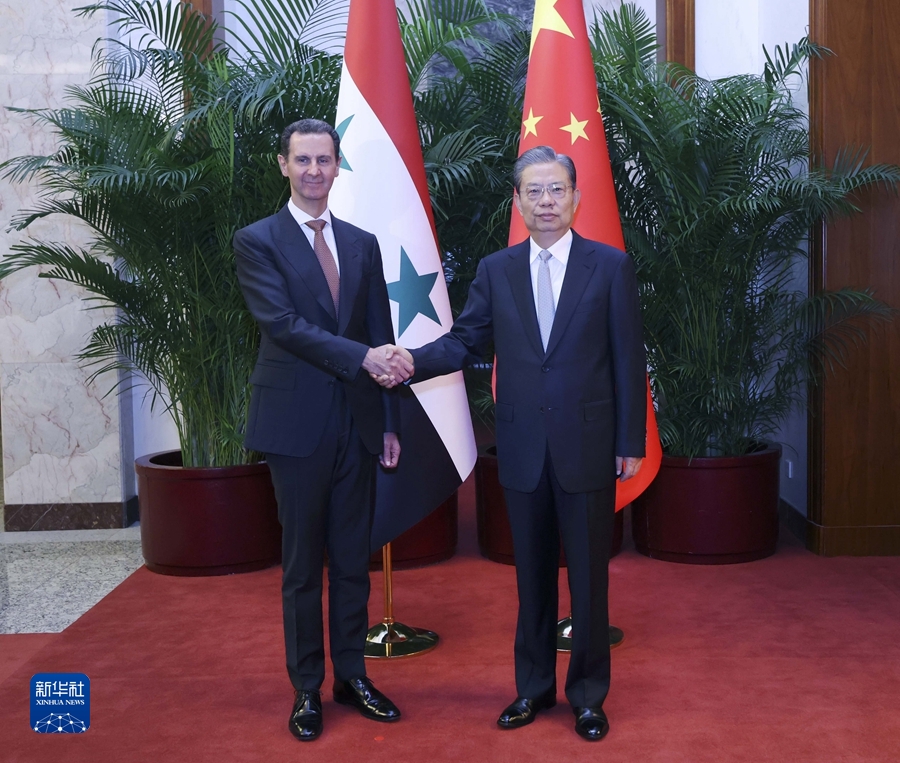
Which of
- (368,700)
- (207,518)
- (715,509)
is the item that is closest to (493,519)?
(715,509)

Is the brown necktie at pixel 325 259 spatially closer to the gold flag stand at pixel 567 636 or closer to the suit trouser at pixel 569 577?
the suit trouser at pixel 569 577

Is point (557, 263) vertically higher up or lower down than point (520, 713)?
higher up

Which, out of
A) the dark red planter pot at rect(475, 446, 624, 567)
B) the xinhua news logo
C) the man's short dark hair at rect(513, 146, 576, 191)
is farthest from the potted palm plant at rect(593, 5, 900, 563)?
the xinhua news logo

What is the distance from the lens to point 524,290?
9.21ft

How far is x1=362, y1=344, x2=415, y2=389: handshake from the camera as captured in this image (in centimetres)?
277

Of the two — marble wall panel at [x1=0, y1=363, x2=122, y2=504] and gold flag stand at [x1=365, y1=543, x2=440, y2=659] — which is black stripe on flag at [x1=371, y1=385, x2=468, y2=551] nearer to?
gold flag stand at [x1=365, y1=543, x2=440, y2=659]

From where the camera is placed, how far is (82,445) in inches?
226

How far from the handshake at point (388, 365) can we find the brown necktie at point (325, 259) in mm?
212

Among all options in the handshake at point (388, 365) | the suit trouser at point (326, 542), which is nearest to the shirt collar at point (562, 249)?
the handshake at point (388, 365)

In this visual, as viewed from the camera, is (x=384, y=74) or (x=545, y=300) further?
(x=384, y=74)

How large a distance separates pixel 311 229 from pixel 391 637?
5.31ft

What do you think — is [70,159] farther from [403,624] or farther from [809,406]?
[809,406]

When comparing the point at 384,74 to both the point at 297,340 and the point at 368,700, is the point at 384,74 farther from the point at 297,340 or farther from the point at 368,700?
the point at 368,700

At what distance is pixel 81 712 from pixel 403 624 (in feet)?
4.08
